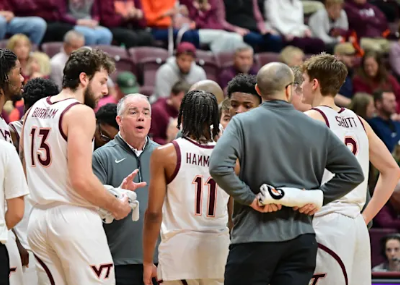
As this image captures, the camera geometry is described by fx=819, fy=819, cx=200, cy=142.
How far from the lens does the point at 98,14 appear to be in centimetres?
1240

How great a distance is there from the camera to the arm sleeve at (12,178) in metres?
4.63

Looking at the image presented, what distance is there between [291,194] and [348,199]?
930 millimetres

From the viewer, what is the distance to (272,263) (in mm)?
4664

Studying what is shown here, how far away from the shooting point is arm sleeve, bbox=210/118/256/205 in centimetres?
457

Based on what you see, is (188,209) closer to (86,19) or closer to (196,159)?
(196,159)

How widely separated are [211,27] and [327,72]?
26.1ft

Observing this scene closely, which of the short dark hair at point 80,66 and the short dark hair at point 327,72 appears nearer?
the short dark hair at point 80,66

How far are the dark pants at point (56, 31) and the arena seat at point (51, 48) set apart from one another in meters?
0.42

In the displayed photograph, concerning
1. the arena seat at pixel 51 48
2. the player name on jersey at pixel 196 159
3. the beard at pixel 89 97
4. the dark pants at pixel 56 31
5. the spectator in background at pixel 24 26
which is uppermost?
the beard at pixel 89 97

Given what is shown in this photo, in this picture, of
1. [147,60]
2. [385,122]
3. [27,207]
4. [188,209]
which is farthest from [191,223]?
[147,60]

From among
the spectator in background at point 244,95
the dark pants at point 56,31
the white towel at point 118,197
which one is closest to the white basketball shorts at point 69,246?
the white towel at point 118,197

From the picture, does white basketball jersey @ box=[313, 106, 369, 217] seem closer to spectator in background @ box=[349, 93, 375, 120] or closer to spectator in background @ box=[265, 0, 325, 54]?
spectator in background @ box=[349, 93, 375, 120]

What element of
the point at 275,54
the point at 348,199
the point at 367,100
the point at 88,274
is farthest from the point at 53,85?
the point at 275,54

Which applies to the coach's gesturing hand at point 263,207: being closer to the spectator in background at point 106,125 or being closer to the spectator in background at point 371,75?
the spectator in background at point 106,125
